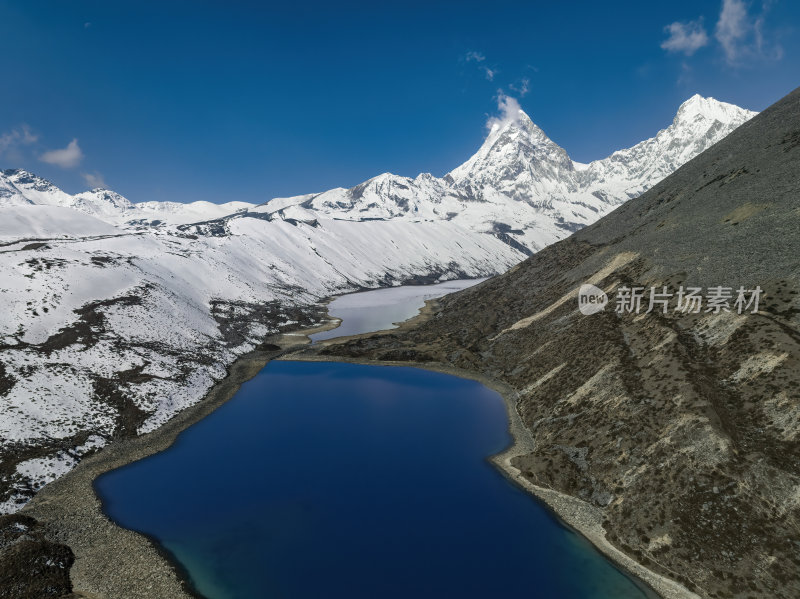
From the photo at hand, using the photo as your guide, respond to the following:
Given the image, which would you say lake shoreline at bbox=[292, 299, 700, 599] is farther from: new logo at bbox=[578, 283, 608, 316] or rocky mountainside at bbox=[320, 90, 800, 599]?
new logo at bbox=[578, 283, 608, 316]

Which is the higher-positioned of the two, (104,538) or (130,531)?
(130,531)

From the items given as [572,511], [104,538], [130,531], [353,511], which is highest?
[572,511]

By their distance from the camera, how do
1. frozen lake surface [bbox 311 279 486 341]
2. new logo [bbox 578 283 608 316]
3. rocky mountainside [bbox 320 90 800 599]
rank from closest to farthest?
rocky mountainside [bbox 320 90 800 599] → new logo [bbox 578 283 608 316] → frozen lake surface [bbox 311 279 486 341]

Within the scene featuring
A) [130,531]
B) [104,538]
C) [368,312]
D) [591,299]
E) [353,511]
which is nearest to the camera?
[104,538]

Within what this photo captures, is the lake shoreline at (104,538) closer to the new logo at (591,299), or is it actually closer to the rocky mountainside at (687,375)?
the rocky mountainside at (687,375)

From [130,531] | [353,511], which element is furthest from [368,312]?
[130,531]

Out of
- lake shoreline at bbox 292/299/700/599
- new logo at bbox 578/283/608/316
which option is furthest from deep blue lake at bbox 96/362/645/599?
new logo at bbox 578/283/608/316

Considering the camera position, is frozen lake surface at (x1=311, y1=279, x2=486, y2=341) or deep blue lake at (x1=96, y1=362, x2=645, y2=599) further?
frozen lake surface at (x1=311, y1=279, x2=486, y2=341)

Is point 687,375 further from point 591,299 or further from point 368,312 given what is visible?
point 368,312
